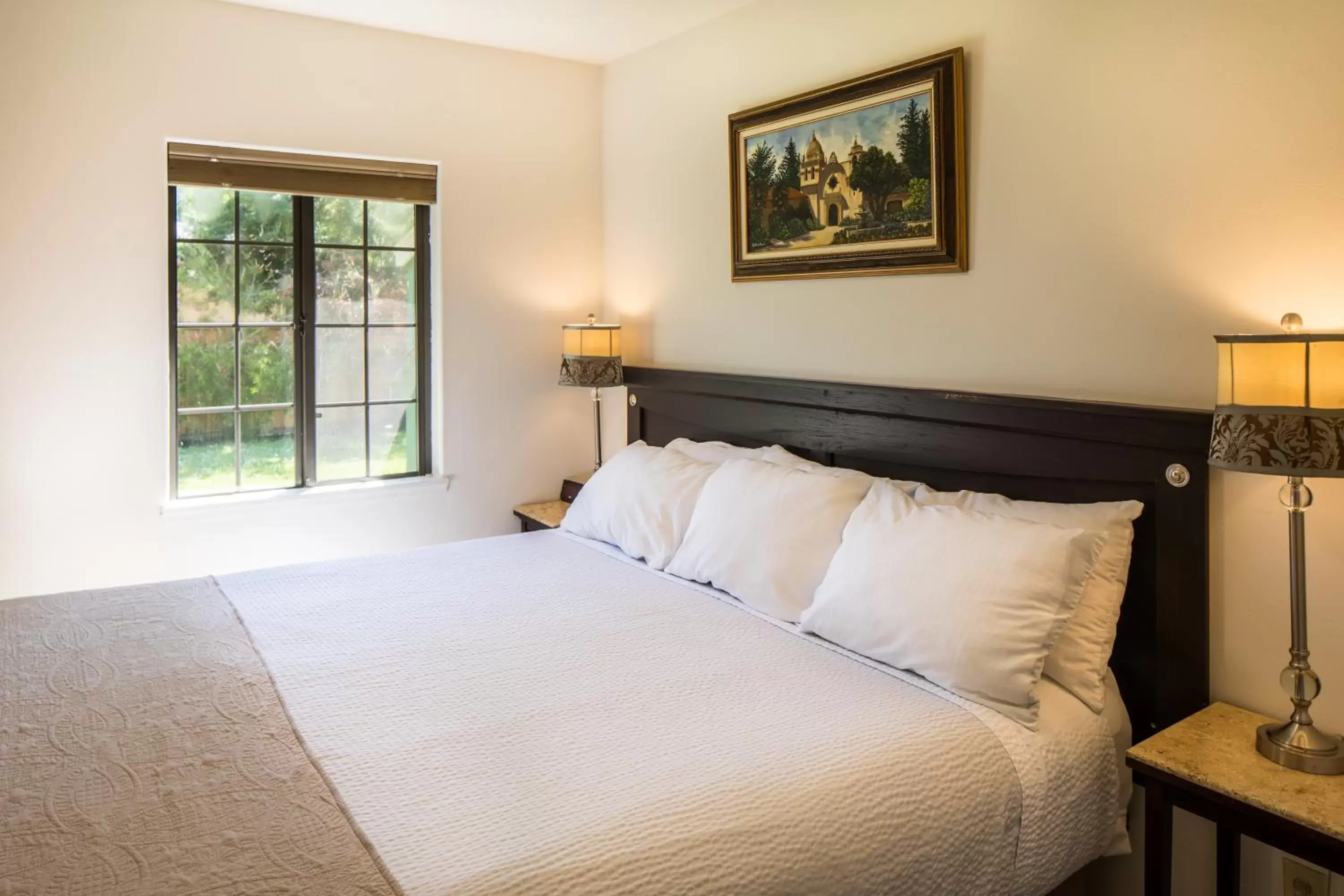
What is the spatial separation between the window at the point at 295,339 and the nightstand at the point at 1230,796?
291cm

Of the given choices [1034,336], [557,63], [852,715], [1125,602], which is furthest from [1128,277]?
[557,63]

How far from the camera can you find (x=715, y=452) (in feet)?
10.1

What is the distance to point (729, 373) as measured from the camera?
330 centimetres

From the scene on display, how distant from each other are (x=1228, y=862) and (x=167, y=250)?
11.3 ft

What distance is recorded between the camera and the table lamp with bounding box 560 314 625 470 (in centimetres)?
366

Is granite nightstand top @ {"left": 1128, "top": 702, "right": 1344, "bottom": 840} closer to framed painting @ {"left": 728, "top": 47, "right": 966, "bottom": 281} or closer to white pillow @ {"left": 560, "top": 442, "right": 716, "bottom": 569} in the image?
framed painting @ {"left": 728, "top": 47, "right": 966, "bottom": 281}

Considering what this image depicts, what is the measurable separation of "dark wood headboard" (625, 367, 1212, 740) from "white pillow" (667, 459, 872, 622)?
196 millimetres

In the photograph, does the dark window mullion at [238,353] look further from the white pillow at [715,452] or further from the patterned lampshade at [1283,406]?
the patterned lampshade at [1283,406]

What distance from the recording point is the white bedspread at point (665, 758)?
4.43 ft

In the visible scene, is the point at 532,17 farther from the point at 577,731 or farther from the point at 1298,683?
the point at 1298,683

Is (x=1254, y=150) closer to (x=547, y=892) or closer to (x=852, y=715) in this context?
(x=852, y=715)

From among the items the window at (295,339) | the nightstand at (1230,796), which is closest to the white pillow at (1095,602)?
the nightstand at (1230,796)

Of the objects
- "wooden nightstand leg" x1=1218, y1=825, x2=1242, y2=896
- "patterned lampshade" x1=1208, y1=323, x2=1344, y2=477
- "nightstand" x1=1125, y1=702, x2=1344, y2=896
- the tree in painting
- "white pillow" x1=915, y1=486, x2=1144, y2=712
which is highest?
the tree in painting

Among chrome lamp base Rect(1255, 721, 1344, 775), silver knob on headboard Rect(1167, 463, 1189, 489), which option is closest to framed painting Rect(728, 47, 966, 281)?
silver knob on headboard Rect(1167, 463, 1189, 489)
